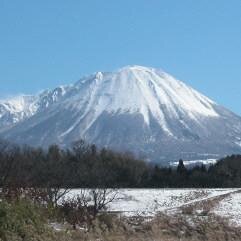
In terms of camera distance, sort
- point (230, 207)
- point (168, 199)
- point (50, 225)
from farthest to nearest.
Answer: point (168, 199), point (230, 207), point (50, 225)

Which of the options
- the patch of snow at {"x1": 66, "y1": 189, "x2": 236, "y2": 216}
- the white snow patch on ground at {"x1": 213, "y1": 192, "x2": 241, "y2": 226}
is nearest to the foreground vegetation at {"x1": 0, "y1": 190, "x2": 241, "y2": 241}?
the white snow patch on ground at {"x1": 213, "y1": 192, "x2": 241, "y2": 226}

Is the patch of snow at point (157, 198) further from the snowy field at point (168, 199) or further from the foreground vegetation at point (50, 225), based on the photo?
the foreground vegetation at point (50, 225)

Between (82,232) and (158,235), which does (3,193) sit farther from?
(158,235)

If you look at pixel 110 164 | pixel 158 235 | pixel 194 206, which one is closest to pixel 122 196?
pixel 194 206

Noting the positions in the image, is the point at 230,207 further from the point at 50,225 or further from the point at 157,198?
the point at 50,225

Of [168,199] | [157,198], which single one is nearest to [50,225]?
[168,199]

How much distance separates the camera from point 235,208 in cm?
3331

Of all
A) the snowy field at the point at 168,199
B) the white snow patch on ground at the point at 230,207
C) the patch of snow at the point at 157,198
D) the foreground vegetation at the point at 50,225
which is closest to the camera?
the foreground vegetation at the point at 50,225

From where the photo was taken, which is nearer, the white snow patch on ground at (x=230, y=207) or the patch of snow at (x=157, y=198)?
the white snow patch on ground at (x=230, y=207)

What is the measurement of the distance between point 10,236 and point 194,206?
2444 centimetres

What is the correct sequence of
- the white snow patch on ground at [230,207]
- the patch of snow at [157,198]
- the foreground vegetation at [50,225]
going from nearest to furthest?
1. the foreground vegetation at [50,225]
2. the white snow patch on ground at [230,207]
3. the patch of snow at [157,198]

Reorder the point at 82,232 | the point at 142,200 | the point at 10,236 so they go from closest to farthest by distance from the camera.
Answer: the point at 10,236
the point at 82,232
the point at 142,200

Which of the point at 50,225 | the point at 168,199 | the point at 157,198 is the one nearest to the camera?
the point at 50,225

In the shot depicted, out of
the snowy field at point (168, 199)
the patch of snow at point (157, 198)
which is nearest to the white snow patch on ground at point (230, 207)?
the snowy field at point (168, 199)
